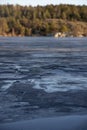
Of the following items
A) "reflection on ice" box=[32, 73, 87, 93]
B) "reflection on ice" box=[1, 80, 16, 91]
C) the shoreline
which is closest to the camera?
the shoreline

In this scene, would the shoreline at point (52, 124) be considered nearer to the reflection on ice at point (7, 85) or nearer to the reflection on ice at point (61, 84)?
the reflection on ice at point (61, 84)

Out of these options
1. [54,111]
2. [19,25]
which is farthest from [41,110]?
[19,25]

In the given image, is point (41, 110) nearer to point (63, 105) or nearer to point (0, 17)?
point (63, 105)

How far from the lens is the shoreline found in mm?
10091

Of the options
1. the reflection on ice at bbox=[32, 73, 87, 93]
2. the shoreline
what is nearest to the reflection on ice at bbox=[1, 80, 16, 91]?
the reflection on ice at bbox=[32, 73, 87, 93]

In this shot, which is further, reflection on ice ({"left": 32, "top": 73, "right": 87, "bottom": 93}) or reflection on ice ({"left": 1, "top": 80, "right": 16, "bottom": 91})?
reflection on ice ({"left": 1, "top": 80, "right": 16, "bottom": 91})

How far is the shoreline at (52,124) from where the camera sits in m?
10.1

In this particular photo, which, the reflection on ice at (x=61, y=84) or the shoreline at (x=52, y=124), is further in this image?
the reflection on ice at (x=61, y=84)

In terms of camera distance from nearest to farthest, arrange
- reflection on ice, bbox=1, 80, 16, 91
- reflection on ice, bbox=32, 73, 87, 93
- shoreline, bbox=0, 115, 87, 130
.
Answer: shoreline, bbox=0, 115, 87, 130 → reflection on ice, bbox=32, 73, 87, 93 → reflection on ice, bbox=1, 80, 16, 91

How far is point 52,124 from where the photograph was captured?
10492 mm

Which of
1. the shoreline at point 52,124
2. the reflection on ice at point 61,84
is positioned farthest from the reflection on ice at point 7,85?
the shoreline at point 52,124

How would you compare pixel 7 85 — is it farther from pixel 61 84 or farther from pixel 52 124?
pixel 52 124

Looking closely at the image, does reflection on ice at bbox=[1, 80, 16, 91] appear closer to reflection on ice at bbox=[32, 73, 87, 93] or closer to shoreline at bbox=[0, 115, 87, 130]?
reflection on ice at bbox=[32, 73, 87, 93]

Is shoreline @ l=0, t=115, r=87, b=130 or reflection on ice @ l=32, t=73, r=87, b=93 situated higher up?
shoreline @ l=0, t=115, r=87, b=130
